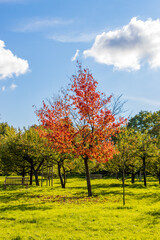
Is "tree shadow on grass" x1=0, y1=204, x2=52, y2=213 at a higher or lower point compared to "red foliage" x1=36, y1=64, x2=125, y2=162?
lower

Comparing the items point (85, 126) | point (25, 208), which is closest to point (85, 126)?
point (85, 126)

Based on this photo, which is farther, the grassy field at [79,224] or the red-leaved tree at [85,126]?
the red-leaved tree at [85,126]

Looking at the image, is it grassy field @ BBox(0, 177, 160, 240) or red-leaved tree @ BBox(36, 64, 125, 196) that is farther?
red-leaved tree @ BBox(36, 64, 125, 196)

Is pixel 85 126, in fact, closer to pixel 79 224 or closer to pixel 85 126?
pixel 85 126

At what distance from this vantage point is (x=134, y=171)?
33875 millimetres

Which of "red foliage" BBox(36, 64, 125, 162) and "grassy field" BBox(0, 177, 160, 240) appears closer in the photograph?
"grassy field" BBox(0, 177, 160, 240)

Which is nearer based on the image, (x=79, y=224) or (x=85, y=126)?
(x=79, y=224)

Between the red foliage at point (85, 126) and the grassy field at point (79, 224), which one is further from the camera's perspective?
the red foliage at point (85, 126)

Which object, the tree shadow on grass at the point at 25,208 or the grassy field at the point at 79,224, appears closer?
the grassy field at the point at 79,224

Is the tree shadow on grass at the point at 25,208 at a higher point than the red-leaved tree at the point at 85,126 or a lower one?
lower

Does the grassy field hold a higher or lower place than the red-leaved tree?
lower

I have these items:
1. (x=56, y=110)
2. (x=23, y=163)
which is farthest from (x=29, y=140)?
(x=56, y=110)

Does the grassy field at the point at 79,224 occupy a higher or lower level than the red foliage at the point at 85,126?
lower

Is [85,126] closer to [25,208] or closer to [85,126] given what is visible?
[85,126]
